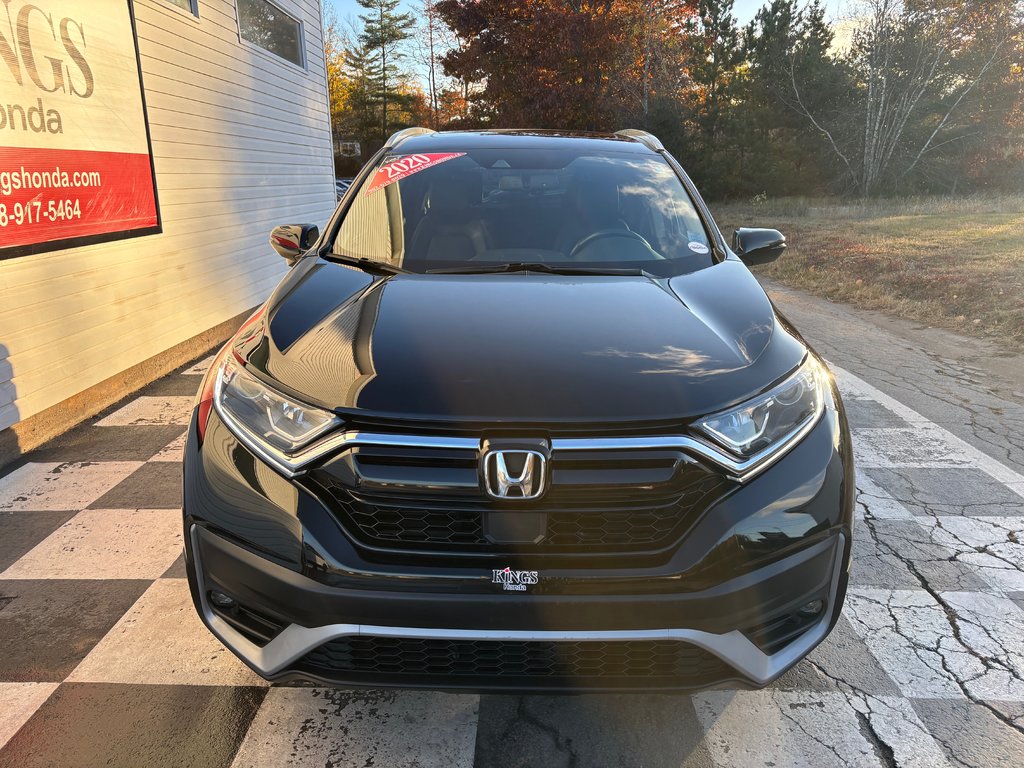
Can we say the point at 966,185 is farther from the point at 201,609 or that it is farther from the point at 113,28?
the point at 201,609

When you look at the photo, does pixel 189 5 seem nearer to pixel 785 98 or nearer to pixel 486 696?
pixel 486 696

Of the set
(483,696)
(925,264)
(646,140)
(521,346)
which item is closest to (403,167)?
(646,140)

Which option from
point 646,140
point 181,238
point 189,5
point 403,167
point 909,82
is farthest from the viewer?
point 909,82

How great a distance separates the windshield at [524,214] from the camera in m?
→ 2.75

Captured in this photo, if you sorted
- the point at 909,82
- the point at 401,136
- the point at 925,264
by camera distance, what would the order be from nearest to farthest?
the point at 401,136
the point at 925,264
the point at 909,82

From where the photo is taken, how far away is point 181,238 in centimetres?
629

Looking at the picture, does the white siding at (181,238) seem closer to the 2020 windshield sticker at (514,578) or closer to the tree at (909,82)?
the 2020 windshield sticker at (514,578)

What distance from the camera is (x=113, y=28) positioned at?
511 centimetres

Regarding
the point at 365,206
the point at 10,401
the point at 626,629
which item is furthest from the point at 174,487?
the point at 626,629

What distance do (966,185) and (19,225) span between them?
32.9 m

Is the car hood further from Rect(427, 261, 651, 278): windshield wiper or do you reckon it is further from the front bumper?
the front bumper

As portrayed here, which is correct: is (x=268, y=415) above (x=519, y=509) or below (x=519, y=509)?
above

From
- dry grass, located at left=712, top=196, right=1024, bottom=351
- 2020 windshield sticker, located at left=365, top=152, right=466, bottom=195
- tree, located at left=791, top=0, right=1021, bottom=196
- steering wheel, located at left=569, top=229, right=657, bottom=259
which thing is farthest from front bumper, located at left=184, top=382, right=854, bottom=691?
tree, located at left=791, top=0, right=1021, bottom=196

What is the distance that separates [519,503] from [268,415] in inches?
26.2
